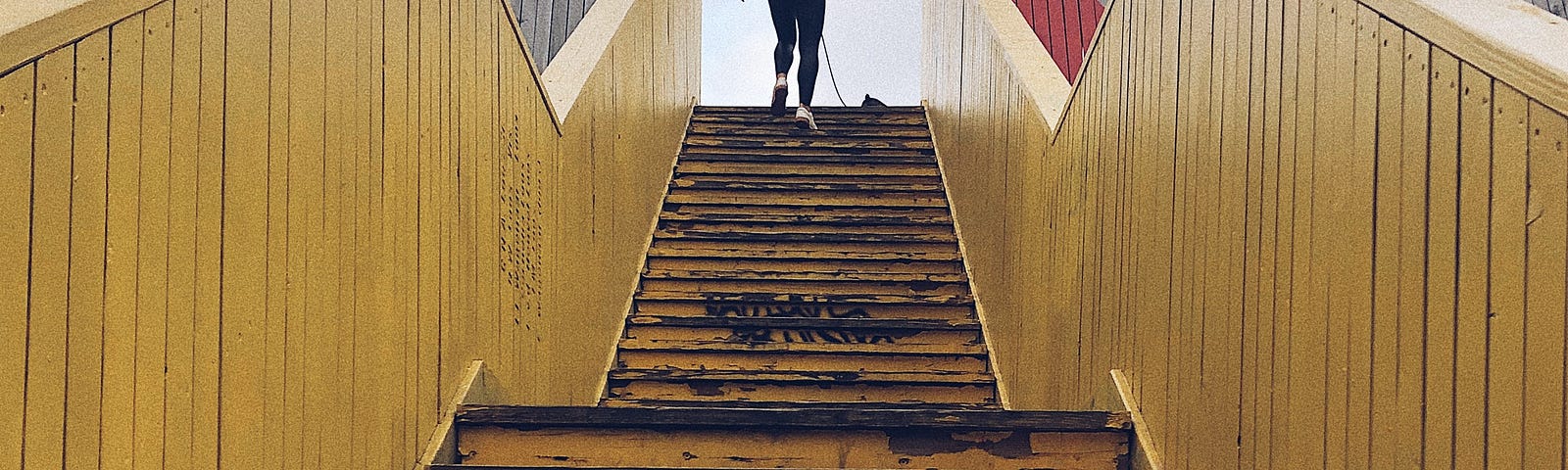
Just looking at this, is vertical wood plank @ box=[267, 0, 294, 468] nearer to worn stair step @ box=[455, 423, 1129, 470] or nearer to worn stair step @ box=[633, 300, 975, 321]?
worn stair step @ box=[455, 423, 1129, 470]

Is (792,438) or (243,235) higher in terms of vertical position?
(243,235)

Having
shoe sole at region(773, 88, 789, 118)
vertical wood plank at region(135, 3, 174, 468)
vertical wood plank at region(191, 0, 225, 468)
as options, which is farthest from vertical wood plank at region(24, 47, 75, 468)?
shoe sole at region(773, 88, 789, 118)

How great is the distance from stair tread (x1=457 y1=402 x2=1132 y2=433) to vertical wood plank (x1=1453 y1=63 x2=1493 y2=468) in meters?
1.23

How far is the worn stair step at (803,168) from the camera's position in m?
5.84

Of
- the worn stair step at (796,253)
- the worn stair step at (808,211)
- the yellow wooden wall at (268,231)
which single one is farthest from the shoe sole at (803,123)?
the yellow wooden wall at (268,231)

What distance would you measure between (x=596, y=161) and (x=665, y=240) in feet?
4.51

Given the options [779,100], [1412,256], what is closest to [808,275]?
[779,100]

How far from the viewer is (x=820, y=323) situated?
4.13 metres

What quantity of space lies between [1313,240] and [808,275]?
3227 millimetres

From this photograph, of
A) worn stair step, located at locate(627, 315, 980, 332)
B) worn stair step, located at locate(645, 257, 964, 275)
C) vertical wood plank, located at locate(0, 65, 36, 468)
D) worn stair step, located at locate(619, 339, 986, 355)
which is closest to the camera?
vertical wood plank, located at locate(0, 65, 36, 468)

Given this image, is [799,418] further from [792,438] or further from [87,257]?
[87,257]

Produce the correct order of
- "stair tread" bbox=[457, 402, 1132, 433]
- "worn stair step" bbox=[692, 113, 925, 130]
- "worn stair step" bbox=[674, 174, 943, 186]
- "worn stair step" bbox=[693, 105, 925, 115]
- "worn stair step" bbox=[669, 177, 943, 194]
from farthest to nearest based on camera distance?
"worn stair step" bbox=[693, 105, 925, 115], "worn stair step" bbox=[692, 113, 925, 130], "worn stair step" bbox=[674, 174, 943, 186], "worn stair step" bbox=[669, 177, 943, 194], "stair tread" bbox=[457, 402, 1132, 433]

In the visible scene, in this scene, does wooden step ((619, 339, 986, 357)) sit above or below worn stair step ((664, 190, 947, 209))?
below

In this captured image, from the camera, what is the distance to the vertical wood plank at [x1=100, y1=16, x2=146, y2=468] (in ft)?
3.86
